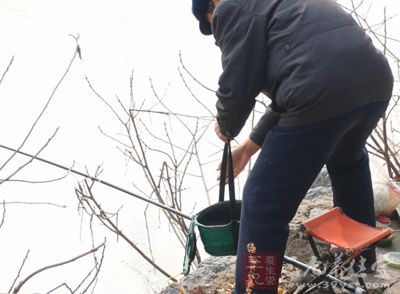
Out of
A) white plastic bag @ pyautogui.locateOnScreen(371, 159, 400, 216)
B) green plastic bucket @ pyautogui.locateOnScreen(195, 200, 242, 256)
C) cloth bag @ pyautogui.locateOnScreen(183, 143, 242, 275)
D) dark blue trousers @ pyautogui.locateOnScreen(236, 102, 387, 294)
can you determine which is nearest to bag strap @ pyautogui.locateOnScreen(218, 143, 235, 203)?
cloth bag @ pyautogui.locateOnScreen(183, 143, 242, 275)

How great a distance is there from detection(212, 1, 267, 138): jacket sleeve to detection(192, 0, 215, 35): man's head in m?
0.20

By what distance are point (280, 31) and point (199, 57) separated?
623cm

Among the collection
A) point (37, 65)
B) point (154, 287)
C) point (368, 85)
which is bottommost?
point (154, 287)

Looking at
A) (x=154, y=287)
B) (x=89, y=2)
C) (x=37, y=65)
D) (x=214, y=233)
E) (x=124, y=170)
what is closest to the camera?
(x=214, y=233)

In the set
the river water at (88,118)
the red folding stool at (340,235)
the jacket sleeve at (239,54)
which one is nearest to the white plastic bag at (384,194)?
the red folding stool at (340,235)

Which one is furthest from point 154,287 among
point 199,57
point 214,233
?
point 199,57

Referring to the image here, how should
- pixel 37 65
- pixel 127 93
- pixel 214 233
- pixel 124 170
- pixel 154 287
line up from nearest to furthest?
pixel 214 233 < pixel 154 287 < pixel 124 170 < pixel 127 93 < pixel 37 65

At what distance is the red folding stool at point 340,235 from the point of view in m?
2.03

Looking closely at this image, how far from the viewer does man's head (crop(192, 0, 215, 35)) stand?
1.93 meters

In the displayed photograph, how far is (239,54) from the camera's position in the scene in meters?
1.70

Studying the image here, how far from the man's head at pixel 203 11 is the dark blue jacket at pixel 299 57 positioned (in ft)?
0.67

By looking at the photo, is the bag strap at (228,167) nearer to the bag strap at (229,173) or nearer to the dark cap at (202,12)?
the bag strap at (229,173)

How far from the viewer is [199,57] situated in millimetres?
7820

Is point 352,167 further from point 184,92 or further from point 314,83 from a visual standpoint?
point 184,92
